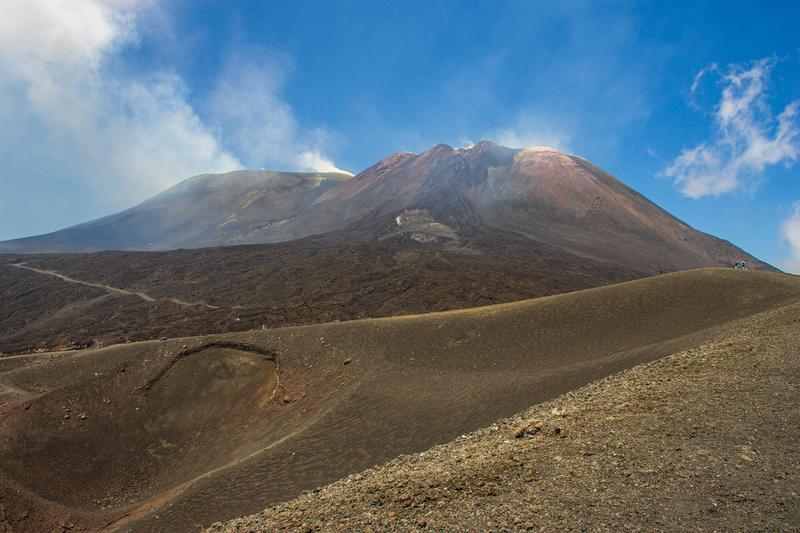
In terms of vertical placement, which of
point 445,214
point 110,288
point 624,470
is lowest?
point 624,470

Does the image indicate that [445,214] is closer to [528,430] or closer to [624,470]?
[528,430]

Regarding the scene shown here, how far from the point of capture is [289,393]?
1925 cm

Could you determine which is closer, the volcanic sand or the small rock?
the small rock

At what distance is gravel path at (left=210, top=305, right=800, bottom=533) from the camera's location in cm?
556

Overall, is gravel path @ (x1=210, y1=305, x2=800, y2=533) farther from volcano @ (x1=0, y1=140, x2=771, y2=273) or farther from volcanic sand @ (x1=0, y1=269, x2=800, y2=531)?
volcano @ (x1=0, y1=140, x2=771, y2=273)

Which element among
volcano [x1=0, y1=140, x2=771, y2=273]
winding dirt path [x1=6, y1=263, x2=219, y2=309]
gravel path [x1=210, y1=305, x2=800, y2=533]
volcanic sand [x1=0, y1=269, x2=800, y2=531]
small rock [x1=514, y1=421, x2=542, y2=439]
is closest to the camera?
gravel path [x1=210, y1=305, x2=800, y2=533]

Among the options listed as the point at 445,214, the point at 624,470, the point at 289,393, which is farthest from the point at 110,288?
the point at 624,470

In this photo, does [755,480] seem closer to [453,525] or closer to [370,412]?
[453,525]

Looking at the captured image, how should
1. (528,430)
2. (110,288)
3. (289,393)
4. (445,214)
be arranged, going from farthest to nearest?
1. (445,214)
2. (110,288)
3. (289,393)
4. (528,430)

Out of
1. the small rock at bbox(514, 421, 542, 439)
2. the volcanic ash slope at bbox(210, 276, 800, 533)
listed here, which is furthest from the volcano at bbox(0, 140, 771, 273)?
the small rock at bbox(514, 421, 542, 439)

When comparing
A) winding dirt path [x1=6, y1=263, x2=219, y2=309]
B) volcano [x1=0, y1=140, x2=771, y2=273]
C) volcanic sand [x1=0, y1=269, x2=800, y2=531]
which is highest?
volcano [x1=0, y1=140, x2=771, y2=273]

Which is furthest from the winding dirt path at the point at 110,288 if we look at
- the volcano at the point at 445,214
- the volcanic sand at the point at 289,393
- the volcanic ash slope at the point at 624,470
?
the volcanic ash slope at the point at 624,470

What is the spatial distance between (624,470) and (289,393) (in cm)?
1516

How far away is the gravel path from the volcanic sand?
152 inches
